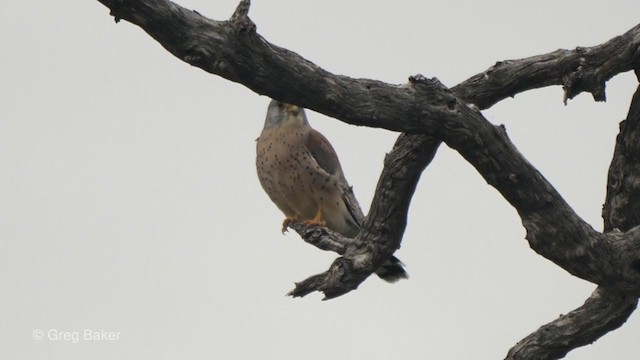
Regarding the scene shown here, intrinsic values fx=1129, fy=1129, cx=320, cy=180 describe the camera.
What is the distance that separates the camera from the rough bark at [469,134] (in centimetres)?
446

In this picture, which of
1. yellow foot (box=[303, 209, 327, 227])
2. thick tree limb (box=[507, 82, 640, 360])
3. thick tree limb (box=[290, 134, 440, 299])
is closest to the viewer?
thick tree limb (box=[290, 134, 440, 299])

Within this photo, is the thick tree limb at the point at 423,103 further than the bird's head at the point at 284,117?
No

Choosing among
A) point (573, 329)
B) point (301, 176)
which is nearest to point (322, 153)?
Result: point (301, 176)

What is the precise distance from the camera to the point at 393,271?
730 centimetres

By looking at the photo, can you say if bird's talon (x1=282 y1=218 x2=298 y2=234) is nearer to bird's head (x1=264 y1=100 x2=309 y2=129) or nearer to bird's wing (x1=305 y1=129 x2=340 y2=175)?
bird's wing (x1=305 y1=129 x2=340 y2=175)

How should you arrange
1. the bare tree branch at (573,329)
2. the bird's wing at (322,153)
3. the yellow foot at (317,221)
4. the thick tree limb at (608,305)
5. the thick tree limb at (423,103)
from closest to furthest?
the thick tree limb at (423,103)
the thick tree limb at (608,305)
the bare tree branch at (573,329)
the yellow foot at (317,221)
the bird's wing at (322,153)

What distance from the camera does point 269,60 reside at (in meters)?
4.57

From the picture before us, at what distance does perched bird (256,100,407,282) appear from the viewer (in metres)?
8.28

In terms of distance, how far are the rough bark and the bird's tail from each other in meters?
1.17

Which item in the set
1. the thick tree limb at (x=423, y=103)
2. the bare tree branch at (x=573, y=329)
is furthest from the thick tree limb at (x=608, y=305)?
the thick tree limb at (x=423, y=103)

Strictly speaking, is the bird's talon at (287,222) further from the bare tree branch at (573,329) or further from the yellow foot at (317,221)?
the bare tree branch at (573,329)

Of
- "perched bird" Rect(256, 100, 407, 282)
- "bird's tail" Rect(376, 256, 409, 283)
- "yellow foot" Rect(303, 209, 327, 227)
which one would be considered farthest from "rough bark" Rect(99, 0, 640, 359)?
"perched bird" Rect(256, 100, 407, 282)

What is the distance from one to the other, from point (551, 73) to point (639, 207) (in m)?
1.05

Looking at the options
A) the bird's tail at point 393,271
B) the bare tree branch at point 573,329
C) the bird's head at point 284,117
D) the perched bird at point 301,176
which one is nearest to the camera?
the bare tree branch at point 573,329
